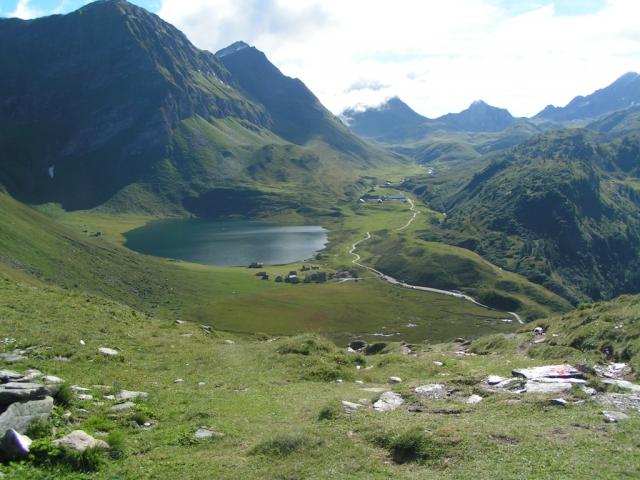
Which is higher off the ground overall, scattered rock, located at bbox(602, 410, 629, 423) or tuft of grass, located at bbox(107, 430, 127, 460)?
tuft of grass, located at bbox(107, 430, 127, 460)

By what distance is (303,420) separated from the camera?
21.5 meters

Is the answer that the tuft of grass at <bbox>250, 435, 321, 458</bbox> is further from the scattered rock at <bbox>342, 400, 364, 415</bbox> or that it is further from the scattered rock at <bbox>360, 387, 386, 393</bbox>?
the scattered rock at <bbox>360, 387, 386, 393</bbox>

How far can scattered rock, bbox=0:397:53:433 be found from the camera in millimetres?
16844

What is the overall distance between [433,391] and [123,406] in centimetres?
1415

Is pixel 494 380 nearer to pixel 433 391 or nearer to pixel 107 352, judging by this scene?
pixel 433 391

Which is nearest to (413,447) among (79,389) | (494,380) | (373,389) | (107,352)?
(373,389)

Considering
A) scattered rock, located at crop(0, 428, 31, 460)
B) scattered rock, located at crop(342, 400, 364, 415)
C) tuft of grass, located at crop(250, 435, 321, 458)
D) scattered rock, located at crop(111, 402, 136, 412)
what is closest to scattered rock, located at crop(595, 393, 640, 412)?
scattered rock, located at crop(342, 400, 364, 415)

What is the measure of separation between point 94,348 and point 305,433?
1849cm

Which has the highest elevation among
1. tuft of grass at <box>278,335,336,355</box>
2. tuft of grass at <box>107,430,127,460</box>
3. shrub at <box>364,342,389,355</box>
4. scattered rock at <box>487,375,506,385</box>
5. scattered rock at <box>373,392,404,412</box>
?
tuft of grass at <box>107,430,127,460</box>

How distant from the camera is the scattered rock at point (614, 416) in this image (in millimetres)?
18859

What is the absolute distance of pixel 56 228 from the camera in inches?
7603

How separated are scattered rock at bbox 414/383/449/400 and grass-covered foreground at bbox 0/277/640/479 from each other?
0.50 metres

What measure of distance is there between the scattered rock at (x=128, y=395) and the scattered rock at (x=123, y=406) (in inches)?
36.1

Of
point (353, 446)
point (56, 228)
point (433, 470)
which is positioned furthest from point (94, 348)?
point (56, 228)
